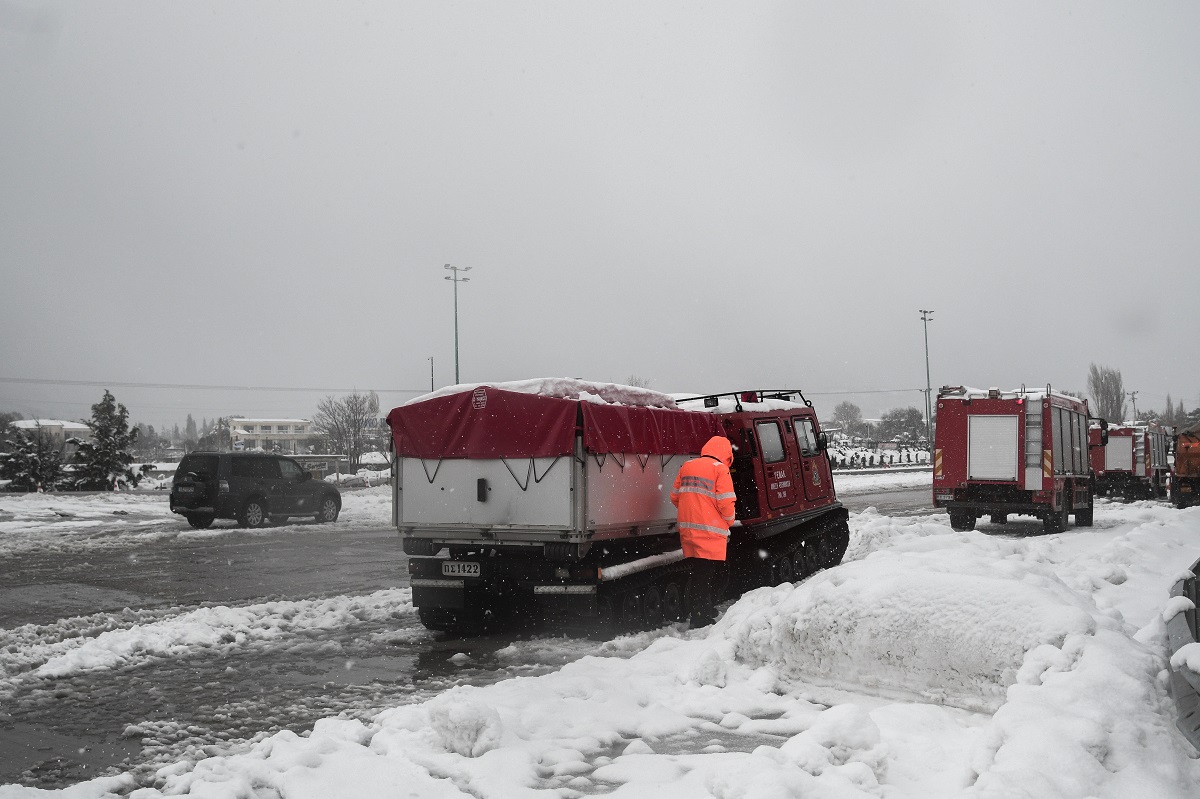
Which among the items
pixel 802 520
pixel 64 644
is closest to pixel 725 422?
pixel 802 520

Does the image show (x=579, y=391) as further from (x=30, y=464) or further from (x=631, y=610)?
(x=30, y=464)

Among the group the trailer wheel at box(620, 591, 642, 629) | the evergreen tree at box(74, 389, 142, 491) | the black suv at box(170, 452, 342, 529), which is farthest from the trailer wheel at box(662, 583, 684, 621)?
the evergreen tree at box(74, 389, 142, 491)

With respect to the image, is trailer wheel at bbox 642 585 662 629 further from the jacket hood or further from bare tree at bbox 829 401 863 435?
bare tree at bbox 829 401 863 435

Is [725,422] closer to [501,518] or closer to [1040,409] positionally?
[501,518]

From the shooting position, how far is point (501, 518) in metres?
9.27

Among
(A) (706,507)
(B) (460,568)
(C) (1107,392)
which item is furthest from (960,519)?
(C) (1107,392)

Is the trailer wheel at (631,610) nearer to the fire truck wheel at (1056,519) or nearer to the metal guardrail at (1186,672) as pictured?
the metal guardrail at (1186,672)

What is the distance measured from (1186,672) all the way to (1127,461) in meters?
32.2

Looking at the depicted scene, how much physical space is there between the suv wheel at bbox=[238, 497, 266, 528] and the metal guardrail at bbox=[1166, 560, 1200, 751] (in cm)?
2217

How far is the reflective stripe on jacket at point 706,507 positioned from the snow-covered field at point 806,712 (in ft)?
3.05

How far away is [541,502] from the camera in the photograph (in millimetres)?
9039

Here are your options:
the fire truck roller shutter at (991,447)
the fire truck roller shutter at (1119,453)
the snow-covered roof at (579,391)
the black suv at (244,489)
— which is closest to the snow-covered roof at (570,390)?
the snow-covered roof at (579,391)

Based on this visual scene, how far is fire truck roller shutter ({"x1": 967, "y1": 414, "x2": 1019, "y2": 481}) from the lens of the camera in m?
19.3

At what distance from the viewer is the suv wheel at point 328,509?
25578mm
